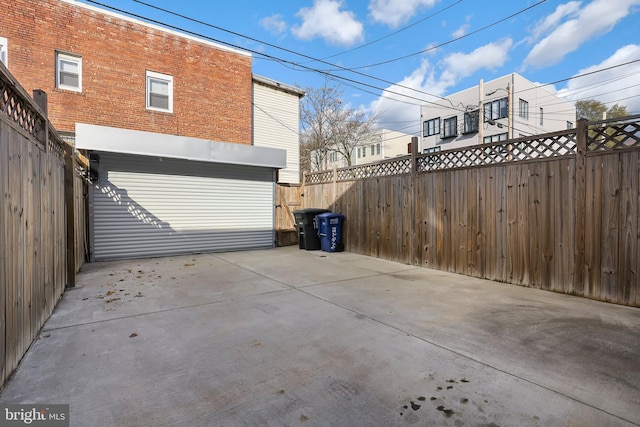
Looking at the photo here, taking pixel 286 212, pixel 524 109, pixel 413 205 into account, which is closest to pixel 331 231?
pixel 286 212

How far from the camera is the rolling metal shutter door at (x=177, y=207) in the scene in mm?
8000

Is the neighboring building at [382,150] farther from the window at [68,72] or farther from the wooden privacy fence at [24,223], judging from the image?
the wooden privacy fence at [24,223]

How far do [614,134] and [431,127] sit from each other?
25.7m

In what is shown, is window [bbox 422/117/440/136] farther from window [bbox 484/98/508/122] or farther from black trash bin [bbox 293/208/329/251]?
black trash bin [bbox 293/208/329/251]

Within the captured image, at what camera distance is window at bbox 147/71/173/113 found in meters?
9.46

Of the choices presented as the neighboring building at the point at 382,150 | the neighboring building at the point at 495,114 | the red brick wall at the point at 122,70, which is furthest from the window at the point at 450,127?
the red brick wall at the point at 122,70

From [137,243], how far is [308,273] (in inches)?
195

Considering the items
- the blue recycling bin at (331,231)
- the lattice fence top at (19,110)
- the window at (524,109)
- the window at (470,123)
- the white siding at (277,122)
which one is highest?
the window at (524,109)

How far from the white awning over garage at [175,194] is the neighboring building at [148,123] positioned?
0.08ft

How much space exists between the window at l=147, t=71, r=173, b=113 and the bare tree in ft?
55.0

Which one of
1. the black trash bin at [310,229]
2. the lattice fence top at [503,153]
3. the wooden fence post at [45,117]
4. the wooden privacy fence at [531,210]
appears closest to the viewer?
the wooden fence post at [45,117]

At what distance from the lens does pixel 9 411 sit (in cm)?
203

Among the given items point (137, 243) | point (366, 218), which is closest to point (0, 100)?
point (137, 243)

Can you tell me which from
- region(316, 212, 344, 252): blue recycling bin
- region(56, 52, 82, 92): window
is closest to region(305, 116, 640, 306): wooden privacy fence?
region(316, 212, 344, 252): blue recycling bin
